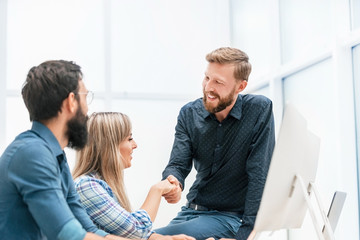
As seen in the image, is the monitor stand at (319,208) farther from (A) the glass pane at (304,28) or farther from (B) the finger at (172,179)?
(A) the glass pane at (304,28)

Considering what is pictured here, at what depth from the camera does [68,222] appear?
1.38 meters

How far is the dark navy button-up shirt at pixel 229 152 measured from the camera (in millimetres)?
2432

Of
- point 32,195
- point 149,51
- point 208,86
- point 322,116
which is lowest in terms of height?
point 32,195

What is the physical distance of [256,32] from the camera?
14.3ft

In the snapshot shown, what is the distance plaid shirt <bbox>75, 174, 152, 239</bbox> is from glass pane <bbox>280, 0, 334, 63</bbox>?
1.94 m

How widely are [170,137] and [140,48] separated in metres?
0.94

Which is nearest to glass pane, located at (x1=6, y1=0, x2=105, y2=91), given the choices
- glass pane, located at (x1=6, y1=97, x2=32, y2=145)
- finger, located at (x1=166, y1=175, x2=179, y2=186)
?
glass pane, located at (x1=6, y1=97, x2=32, y2=145)

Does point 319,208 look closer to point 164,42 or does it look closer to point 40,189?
point 40,189

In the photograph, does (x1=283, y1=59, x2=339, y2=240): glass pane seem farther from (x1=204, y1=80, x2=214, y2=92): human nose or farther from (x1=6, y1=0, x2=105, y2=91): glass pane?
(x1=6, y1=0, x2=105, y2=91): glass pane

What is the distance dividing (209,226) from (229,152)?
0.41 meters

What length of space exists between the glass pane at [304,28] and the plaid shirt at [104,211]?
1.94 meters

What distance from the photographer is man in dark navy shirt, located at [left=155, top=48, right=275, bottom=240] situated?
7.89 feet

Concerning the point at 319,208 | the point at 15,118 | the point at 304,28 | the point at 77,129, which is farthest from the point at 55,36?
the point at 319,208

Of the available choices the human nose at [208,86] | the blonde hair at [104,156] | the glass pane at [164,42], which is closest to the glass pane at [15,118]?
the glass pane at [164,42]
